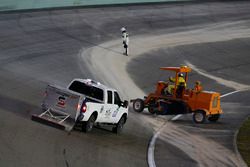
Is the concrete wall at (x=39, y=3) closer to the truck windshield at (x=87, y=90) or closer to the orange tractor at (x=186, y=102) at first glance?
the orange tractor at (x=186, y=102)

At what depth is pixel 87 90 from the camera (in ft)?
81.7

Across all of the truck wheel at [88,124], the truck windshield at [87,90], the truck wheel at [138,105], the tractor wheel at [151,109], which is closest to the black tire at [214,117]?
the tractor wheel at [151,109]

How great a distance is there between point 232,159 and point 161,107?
6941 millimetres

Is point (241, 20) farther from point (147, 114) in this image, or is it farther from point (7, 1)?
point (147, 114)

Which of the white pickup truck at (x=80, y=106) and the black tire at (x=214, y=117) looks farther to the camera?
the black tire at (x=214, y=117)

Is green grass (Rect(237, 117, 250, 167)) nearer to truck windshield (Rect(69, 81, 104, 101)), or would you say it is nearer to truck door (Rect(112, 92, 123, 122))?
truck door (Rect(112, 92, 123, 122))

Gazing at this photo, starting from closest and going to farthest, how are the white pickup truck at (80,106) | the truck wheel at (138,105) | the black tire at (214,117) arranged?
the white pickup truck at (80,106)
the black tire at (214,117)
the truck wheel at (138,105)

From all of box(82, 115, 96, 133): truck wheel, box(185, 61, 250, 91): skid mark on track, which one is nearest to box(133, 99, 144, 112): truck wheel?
box(82, 115, 96, 133): truck wheel

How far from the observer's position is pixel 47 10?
54281mm

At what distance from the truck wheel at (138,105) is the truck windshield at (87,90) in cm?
541

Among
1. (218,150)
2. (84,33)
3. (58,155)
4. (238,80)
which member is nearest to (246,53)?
(238,80)

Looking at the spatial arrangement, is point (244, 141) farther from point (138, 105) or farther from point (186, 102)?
point (138, 105)

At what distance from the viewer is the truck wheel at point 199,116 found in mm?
29000

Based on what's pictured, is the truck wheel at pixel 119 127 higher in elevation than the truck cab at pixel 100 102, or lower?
lower
